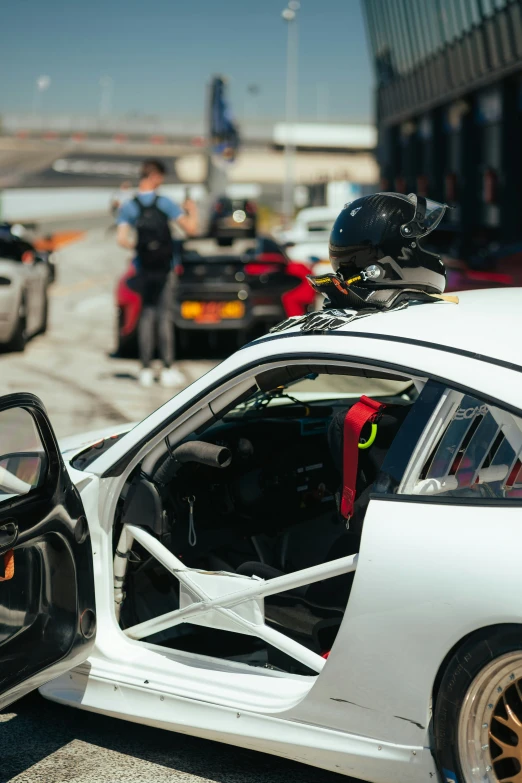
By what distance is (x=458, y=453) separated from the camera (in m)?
2.67

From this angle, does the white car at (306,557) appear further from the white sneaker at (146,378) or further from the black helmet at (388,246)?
the white sneaker at (146,378)

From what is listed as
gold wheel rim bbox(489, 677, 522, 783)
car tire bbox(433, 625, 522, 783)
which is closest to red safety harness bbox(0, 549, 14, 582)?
car tire bbox(433, 625, 522, 783)

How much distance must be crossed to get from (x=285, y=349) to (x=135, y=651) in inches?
40.2

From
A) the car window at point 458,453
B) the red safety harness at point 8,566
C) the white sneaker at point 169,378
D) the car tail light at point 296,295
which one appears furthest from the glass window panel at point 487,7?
the red safety harness at point 8,566

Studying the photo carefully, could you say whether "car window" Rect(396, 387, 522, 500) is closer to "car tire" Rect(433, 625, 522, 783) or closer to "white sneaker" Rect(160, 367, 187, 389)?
"car tire" Rect(433, 625, 522, 783)

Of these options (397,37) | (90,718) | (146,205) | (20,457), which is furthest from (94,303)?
(397,37)

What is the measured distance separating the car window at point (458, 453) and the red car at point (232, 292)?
25.8 ft

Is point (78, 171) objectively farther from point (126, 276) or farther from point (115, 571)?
point (115, 571)

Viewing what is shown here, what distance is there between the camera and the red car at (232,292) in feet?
34.7

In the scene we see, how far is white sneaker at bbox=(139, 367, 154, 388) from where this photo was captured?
9961 mm

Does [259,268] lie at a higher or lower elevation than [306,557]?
higher

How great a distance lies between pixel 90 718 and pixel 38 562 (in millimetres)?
872

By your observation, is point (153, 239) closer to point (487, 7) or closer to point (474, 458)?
point (474, 458)

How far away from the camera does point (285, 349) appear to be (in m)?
3.01
